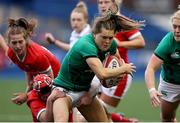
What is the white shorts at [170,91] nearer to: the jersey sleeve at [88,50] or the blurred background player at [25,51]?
the blurred background player at [25,51]

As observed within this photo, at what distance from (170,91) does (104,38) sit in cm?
172

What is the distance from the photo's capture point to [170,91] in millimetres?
10289

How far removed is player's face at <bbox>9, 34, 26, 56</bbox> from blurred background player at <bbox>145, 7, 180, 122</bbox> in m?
1.54

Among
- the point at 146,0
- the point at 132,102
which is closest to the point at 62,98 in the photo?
the point at 132,102

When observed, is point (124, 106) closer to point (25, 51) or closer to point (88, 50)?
point (25, 51)

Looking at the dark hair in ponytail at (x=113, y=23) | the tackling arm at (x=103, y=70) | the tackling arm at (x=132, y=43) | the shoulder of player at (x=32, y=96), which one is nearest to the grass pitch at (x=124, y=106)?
the tackling arm at (x=132, y=43)

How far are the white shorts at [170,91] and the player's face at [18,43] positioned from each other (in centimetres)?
189

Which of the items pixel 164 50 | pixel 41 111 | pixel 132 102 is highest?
pixel 164 50

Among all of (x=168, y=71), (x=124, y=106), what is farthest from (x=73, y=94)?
(x=124, y=106)

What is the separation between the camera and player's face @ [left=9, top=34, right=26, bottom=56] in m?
9.78

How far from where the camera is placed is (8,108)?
14852 millimetres

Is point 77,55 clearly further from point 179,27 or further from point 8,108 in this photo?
point 8,108

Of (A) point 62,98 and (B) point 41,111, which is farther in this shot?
(B) point 41,111

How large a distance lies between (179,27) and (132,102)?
683cm
